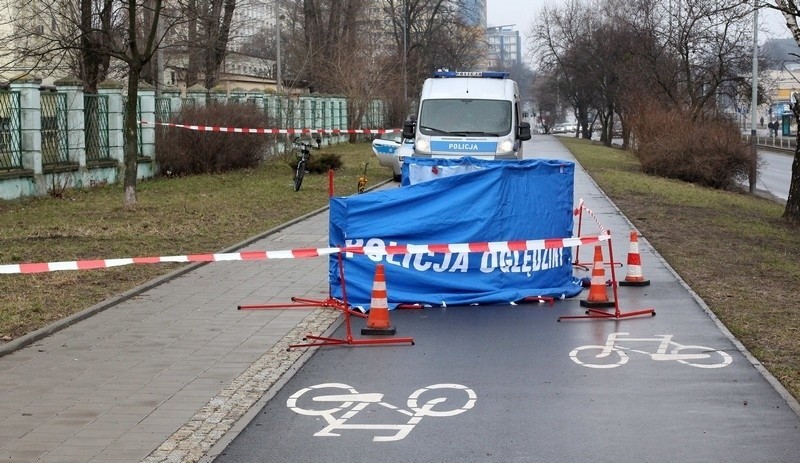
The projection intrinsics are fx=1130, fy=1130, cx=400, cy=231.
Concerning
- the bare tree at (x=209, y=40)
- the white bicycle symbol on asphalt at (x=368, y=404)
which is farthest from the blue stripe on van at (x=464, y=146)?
the white bicycle symbol on asphalt at (x=368, y=404)

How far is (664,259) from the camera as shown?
15219 mm

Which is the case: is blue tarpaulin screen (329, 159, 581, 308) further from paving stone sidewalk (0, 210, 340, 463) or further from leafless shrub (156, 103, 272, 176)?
leafless shrub (156, 103, 272, 176)

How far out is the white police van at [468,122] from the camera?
2327 cm

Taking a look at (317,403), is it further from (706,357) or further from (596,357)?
(706,357)

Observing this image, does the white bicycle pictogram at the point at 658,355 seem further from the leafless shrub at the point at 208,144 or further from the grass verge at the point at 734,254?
the leafless shrub at the point at 208,144

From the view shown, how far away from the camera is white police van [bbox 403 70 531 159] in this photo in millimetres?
23266

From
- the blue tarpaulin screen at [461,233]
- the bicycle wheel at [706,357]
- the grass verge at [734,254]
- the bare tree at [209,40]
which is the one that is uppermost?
the bare tree at [209,40]

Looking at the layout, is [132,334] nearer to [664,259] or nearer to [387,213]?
[387,213]

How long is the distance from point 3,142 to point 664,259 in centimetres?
1389

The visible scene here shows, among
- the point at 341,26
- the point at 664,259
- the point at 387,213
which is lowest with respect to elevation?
the point at 664,259

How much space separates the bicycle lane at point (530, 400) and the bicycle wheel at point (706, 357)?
2 cm

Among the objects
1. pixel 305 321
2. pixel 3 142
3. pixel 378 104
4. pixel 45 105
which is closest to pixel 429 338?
pixel 305 321

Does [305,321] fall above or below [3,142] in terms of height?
below

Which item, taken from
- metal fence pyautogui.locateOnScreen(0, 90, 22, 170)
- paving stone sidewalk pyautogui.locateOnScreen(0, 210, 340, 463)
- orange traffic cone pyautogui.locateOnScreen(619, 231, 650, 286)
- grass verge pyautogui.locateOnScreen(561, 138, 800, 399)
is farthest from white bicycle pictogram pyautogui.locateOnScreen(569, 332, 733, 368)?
metal fence pyautogui.locateOnScreen(0, 90, 22, 170)
